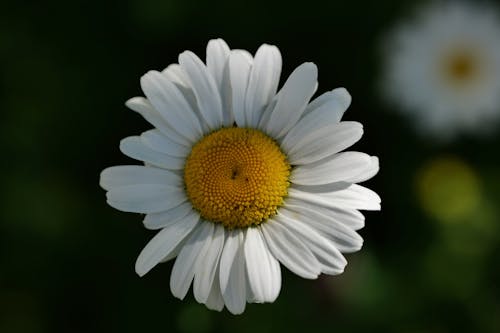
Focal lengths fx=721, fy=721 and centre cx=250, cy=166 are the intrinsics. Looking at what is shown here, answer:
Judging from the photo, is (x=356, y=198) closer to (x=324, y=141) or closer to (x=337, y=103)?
(x=324, y=141)

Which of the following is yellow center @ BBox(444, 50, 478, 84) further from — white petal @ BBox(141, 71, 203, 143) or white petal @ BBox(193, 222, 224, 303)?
white petal @ BBox(193, 222, 224, 303)

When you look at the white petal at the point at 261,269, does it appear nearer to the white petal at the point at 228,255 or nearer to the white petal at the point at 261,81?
the white petal at the point at 228,255

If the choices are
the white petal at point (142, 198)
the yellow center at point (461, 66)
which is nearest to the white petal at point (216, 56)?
the white petal at point (142, 198)

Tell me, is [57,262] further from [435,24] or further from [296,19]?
[435,24]

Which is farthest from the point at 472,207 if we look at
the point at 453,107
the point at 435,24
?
the point at 435,24

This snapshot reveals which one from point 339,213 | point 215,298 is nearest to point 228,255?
point 215,298

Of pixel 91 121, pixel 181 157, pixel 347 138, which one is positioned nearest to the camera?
pixel 347 138

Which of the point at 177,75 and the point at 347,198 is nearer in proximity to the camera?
the point at 347,198
